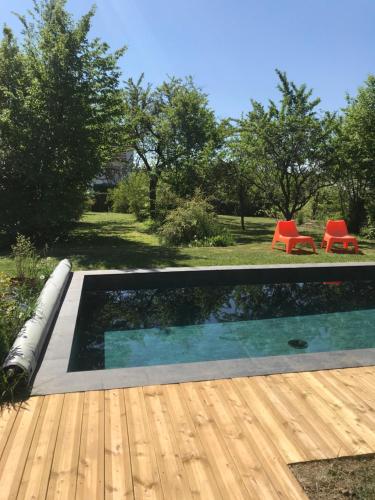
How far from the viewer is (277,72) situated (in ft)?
46.7

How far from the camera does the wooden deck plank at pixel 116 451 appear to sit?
2.03 m

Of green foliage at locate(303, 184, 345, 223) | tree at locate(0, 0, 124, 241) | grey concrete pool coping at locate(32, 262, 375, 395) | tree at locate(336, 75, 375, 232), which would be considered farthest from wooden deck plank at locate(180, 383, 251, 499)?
green foliage at locate(303, 184, 345, 223)

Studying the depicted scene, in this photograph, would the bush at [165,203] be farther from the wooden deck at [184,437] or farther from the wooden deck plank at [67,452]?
the wooden deck plank at [67,452]

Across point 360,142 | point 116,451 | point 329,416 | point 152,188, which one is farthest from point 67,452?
point 152,188

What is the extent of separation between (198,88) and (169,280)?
15.0 m

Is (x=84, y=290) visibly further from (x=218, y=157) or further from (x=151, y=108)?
(x=151, y=108)

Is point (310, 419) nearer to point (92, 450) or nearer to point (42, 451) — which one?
point (92, 450)

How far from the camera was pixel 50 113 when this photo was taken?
408 inches

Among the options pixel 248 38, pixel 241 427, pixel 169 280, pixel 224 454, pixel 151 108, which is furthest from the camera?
pixel 151 108

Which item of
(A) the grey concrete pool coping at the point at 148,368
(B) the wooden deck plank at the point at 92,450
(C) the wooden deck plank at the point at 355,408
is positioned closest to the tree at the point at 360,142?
(A) the grey concrete pool coping at the point at 148,368

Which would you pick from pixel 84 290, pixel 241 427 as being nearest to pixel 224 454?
pixel 241 427

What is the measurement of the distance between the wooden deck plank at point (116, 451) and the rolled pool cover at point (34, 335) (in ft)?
2.59

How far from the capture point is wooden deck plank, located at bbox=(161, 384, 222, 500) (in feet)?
6.68

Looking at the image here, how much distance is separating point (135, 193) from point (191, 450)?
63.1 feet
